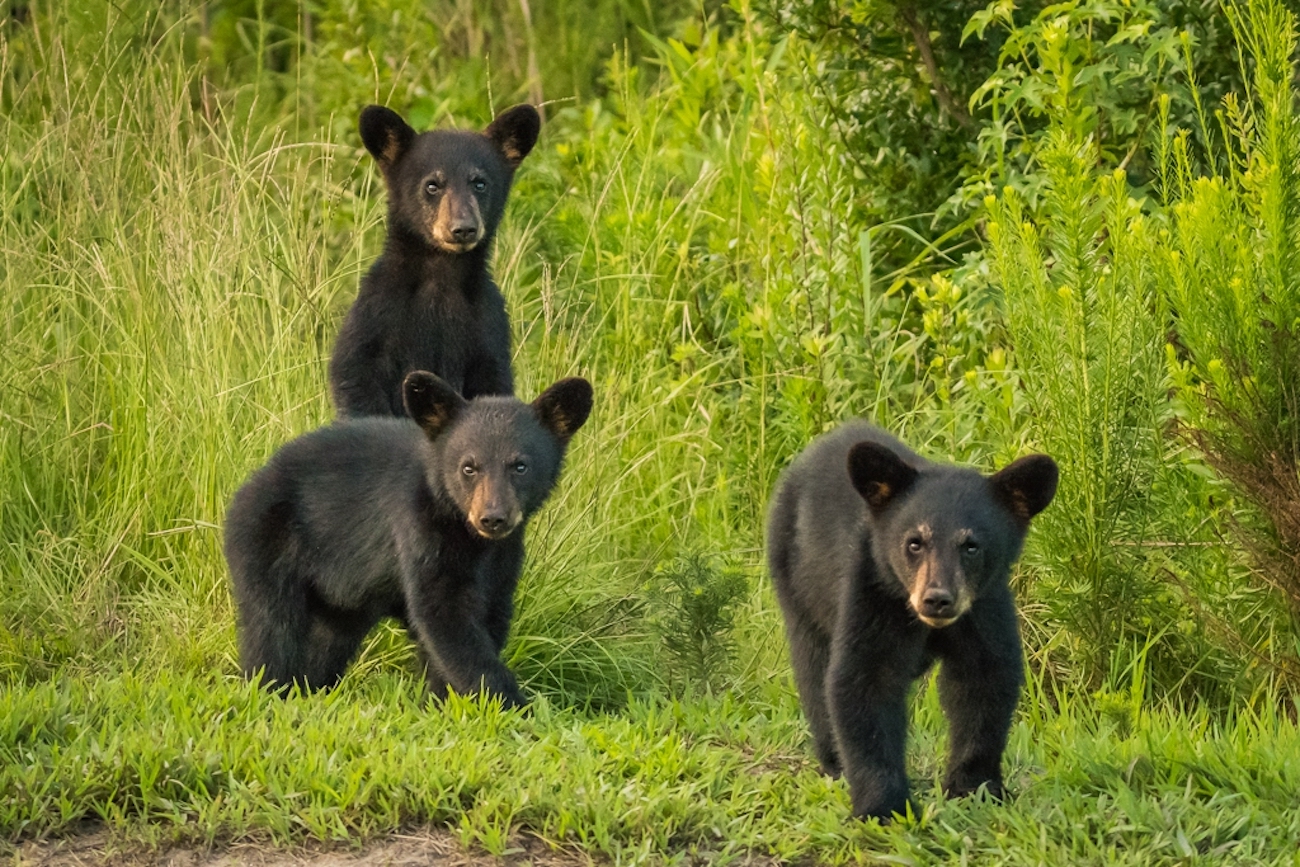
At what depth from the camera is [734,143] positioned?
930 centimetres

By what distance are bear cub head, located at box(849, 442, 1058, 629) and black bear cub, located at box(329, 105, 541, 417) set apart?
2.11m

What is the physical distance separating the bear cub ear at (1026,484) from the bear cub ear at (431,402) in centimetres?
175

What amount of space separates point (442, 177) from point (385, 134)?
347mm

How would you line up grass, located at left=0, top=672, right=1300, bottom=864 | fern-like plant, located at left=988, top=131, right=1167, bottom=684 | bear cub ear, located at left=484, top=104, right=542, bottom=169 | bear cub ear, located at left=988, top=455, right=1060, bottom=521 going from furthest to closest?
1. bear cub ear, located at left=484, top=104, right=542, bottom=169
2. fern-like plant, located at left=988, top=131, right=1167, bottom=684
3. bear cub ear, located at left=988, top=455, right=1060, bottom=521
4. grass, located at left=0, top=672, right=1300, bottom=864

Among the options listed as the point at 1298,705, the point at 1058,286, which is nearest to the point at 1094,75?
the point at 1058,286

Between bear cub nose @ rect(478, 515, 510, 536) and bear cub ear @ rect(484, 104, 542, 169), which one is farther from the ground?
bear cub ear @ rect(484, 104, 542, 169)

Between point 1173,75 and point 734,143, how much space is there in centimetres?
286

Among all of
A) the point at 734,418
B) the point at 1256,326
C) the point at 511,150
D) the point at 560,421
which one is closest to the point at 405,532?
the point at 560,421

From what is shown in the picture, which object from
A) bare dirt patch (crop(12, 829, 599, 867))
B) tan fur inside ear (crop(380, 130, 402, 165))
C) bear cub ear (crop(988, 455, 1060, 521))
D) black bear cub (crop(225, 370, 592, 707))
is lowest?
bare dirt patch (crop(12, 829, 599, 867))

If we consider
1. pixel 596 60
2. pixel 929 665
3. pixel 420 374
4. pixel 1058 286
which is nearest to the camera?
pixel 929 665

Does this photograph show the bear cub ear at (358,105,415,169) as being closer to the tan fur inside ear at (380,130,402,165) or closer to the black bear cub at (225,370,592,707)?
→ the tan fur inside ear at (380,130,402,165)

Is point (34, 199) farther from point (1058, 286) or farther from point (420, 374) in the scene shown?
point (1058, 286)

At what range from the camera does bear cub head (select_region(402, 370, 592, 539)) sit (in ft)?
17.5

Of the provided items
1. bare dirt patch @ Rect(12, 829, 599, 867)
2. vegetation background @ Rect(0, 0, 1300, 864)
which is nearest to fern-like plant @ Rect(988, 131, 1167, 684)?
vegetation background @ Rect(0, 0, 1300, 864)
